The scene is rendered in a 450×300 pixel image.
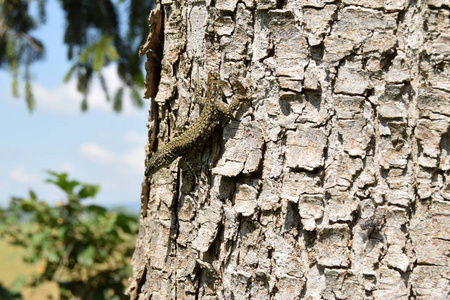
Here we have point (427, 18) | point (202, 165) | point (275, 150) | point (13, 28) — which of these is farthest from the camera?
point (13, 28)

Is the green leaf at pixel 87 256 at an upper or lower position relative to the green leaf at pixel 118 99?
lower

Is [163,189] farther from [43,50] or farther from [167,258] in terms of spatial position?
[43,50]

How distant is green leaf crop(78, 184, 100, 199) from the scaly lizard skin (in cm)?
175

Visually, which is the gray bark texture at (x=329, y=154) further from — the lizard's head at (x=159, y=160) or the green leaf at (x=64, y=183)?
the green leaf at (x=64, y=183)

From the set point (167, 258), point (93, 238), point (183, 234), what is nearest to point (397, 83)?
point (183, 234)

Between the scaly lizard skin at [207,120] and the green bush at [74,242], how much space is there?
1.94 meters

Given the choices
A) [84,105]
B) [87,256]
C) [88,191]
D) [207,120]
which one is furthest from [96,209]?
[207,120]

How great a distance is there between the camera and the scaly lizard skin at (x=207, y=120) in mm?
1589

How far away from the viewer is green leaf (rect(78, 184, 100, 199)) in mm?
3389

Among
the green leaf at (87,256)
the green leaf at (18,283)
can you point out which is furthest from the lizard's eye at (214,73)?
the green leaf at (18,283)

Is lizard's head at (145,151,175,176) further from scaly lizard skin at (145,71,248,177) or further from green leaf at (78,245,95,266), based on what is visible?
green leaf at (78,245,95,266)

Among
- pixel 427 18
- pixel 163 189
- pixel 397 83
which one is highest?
pixel 427 18

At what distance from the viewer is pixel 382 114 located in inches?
53.6

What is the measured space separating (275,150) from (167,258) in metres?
0.73
